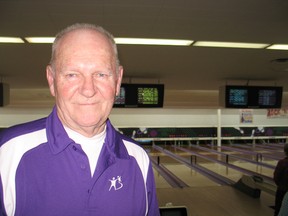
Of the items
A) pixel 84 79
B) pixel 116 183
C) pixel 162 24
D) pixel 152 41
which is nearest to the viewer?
pixel 84 79

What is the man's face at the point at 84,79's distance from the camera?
1.09 meters

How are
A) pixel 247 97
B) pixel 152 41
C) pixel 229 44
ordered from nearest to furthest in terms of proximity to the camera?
pixel 152 41, pixel 229 44, pixel 247 97

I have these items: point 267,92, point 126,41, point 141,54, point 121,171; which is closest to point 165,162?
point 267,92

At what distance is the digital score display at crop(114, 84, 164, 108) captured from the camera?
5.90 m

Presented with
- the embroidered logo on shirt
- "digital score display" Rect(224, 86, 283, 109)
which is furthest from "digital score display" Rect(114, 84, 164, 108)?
the embroidered logo on shirt

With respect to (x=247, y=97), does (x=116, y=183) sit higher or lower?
lower

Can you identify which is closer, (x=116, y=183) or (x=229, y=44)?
(x=116, y=183)

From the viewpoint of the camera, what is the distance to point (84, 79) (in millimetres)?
1089

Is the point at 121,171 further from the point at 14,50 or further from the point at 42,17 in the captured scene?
the point at 14,50

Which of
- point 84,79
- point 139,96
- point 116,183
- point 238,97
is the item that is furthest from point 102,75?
point 238,97

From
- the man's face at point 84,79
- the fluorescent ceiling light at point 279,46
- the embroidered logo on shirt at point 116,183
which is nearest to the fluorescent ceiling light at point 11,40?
the man's face at point 84,79

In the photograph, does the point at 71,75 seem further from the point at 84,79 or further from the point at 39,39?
the point at 39,39

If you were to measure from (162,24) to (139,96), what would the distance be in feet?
Answer: 10.0

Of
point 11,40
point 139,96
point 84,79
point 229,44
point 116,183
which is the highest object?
point 229,44
